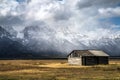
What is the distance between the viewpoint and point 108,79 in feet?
182

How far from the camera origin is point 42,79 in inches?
2176

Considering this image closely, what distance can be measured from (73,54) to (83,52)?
469cm

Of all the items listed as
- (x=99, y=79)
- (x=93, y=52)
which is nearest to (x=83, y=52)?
(x=93, y=52)

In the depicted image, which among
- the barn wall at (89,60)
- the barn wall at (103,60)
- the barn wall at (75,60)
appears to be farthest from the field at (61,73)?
the barn wall at (103,60)

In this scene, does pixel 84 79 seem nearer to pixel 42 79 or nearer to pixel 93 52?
pixel 42 79

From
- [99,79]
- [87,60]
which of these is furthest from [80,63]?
[99,79]

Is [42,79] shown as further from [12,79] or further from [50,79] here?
[12,79]

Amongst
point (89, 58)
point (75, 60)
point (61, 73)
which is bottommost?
point (61, 73)

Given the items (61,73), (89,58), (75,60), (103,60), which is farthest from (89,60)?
(61,73)

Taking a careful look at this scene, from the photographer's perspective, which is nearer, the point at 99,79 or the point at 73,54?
the point at 99,79

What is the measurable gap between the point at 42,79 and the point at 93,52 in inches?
2513

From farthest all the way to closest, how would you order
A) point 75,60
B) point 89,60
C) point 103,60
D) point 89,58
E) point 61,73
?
point 75,60, point 103,60, point 89,58, point 89,60, point 61,73

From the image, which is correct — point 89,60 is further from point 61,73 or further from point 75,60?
point 61,73

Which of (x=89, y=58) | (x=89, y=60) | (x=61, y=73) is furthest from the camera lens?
(x=89, y=58)
